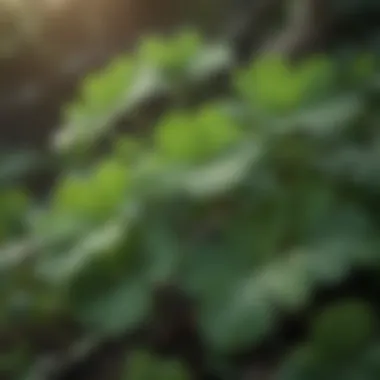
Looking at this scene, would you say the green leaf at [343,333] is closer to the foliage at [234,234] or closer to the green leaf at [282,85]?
the foliage at [234,234]

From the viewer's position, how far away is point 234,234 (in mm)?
808

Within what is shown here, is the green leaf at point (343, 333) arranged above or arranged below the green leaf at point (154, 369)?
below

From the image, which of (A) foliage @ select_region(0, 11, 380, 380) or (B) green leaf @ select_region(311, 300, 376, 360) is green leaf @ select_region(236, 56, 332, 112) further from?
(B) green leaf @ select_region(311, 300, 376, 360)

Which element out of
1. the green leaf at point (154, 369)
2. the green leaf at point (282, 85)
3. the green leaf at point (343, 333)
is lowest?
the green leaf at point (343, 333)

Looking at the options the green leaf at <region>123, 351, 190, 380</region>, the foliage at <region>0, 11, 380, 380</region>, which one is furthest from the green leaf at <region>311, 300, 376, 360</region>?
the green leaf at <region>123, 351, 190, 380</region>

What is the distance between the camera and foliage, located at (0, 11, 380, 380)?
0.76m

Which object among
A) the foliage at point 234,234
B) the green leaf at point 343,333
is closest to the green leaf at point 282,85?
the foliage at point 234,234

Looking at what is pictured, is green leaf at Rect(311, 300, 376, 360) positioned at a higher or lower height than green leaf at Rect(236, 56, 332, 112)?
lower

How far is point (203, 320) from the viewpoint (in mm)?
771

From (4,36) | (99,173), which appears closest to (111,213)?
(99,173)

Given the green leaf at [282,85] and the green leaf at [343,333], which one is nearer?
the green leaf at [343,333]

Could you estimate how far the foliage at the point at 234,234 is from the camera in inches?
29.8

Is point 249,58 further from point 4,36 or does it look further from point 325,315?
point 325,315

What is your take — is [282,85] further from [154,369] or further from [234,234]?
[154,369]
